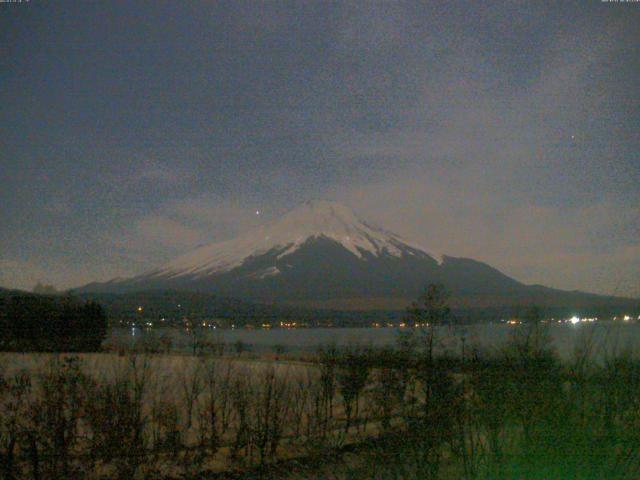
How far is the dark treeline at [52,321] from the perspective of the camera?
31.6 metres

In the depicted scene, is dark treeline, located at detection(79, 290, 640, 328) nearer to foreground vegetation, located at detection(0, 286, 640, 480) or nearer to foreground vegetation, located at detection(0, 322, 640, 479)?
foreground vegetation, located at detection(0, 286, 640, 480)

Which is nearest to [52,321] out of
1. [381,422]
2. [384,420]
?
[381,422]

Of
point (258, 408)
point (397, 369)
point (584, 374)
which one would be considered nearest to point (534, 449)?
point (584, 374)

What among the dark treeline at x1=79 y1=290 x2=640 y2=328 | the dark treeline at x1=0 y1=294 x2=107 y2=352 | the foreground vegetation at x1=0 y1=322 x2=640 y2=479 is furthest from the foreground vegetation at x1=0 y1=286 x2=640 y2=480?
the dark treeline at x1=79 y1=290 x2=640 y2=328

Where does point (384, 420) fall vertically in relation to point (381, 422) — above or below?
above

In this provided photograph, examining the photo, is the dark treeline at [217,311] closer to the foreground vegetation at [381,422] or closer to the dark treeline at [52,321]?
the dark treeline at [52,321]

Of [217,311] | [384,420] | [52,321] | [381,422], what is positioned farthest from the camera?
[217,311]

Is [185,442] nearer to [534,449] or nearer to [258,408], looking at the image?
[258,408]

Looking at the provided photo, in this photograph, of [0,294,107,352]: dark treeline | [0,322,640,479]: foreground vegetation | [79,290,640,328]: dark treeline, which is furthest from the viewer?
[79,290,640,328]: dark treeline

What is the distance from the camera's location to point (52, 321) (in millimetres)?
35812

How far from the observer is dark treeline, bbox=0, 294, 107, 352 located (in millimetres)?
31562

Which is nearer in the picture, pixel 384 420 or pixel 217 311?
pixel 384 420

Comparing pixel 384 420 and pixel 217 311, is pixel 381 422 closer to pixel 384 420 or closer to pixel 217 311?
pixel 384 420

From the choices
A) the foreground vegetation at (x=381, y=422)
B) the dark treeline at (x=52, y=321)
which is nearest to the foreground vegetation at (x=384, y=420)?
the foreground vegetation at (x=381, y=422)
